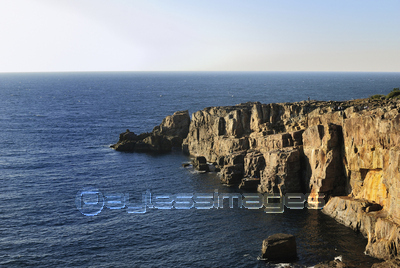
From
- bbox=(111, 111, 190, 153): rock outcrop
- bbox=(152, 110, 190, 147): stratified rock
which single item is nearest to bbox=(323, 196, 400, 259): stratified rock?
bbox=(111, 111, 190, 153): rock outcrop

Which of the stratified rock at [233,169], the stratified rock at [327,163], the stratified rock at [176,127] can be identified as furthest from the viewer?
the stratified rock at [176,127]

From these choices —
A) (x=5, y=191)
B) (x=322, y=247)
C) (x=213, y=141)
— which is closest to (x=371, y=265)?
(x=322, y=247)

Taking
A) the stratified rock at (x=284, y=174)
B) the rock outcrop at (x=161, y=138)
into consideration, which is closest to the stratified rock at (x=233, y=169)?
the stratified rock at (x=284, y=174)

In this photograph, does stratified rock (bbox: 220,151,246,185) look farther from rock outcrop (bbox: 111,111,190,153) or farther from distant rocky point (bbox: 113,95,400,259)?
rock outcrop (bbox: 111,111,190,153)

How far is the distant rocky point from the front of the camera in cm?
5816

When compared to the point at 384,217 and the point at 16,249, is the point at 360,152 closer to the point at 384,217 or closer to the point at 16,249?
the point at 384,217

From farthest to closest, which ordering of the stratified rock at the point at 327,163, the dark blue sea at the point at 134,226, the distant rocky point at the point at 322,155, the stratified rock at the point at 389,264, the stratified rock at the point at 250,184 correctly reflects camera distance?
the stratified rock at the point at 250,184 → the stratified rock at the point at 327,163 → the distant rocky point at the point at 322,155 → the dark blue sea at the point at 134,226 → the stratified rock at the point at 389,264

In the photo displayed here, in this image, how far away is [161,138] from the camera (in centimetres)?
12938

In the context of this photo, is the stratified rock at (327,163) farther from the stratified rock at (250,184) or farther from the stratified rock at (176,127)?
the stratified rock at (176,127)

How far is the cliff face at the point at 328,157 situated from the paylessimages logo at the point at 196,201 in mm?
2258

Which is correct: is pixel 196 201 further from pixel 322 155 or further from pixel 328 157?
pixel 328 157

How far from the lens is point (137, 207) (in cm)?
7881

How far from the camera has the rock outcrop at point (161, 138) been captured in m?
128

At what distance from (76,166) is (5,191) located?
23.6 metres
